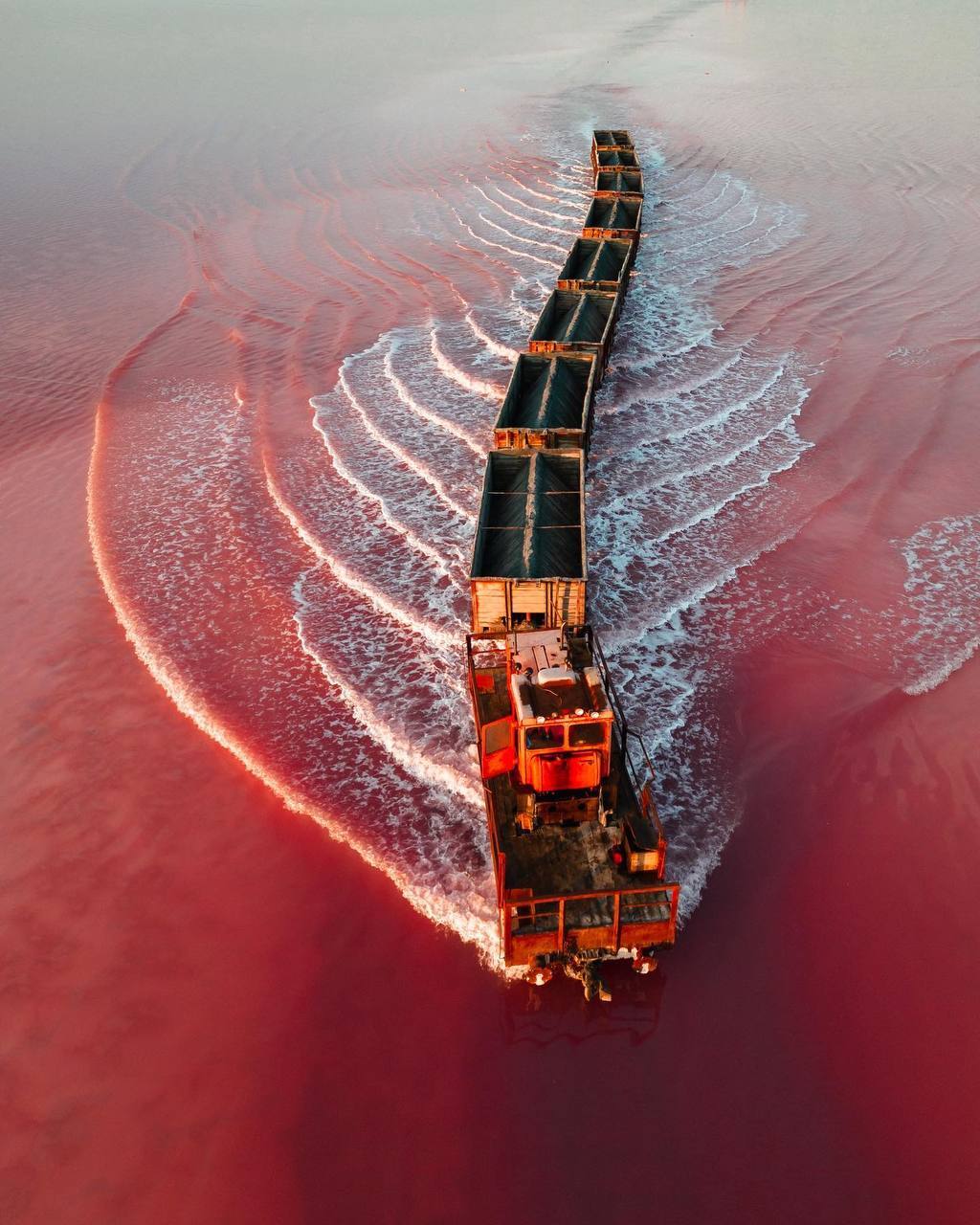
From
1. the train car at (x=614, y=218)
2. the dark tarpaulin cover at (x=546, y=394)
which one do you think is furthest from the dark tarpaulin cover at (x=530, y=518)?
the train car at (x=614, y=218)

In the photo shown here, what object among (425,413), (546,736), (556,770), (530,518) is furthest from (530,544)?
(425,413)

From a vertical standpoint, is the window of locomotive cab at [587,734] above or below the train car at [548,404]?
below

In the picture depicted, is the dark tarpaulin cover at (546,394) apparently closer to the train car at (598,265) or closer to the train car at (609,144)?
the train car at (598,265)

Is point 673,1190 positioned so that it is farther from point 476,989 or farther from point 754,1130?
point 476,989

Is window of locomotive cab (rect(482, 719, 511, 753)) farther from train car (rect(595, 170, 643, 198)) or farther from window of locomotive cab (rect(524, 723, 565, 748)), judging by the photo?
→ train car (rect(595, 170, 643, 198))

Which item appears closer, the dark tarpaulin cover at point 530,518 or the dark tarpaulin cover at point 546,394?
the dark tarpaulin cover at point 530,518

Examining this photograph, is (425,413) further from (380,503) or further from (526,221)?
(526,221)

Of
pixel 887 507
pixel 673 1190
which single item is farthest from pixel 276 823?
pixel 887 507
